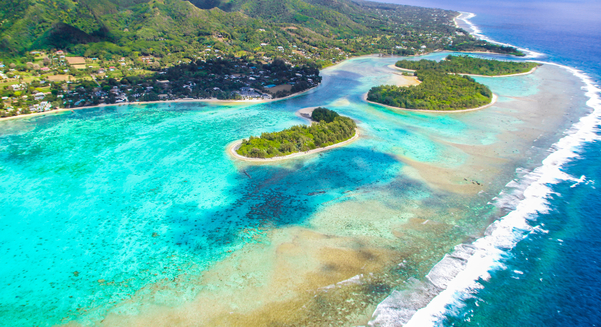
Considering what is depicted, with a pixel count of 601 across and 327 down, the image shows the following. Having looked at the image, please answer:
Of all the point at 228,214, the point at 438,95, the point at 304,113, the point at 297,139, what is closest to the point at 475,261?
the point at 228,214

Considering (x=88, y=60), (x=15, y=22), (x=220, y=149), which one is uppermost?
(x=15, y=22)

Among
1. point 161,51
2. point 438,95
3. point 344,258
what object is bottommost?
point 344,258

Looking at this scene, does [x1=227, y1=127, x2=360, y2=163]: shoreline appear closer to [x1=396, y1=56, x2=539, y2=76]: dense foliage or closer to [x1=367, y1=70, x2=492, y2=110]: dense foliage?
[x1=367, y1=70, x2=492, y2=110]: dense foliage

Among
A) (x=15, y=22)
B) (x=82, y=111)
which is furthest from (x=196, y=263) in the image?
(x=15, y=22)

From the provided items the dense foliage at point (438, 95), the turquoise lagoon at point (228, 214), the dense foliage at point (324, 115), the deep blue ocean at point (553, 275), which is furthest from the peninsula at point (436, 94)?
the deep blue ocean at point (553, 275)

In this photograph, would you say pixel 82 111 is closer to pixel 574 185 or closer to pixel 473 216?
pixel 473 216

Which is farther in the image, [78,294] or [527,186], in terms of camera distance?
[527,186]

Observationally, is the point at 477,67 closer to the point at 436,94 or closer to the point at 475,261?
the point at 436,94

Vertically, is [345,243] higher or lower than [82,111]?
lower
